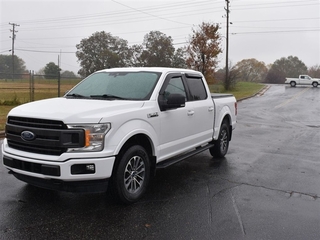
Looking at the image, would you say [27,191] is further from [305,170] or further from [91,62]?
[91,62]

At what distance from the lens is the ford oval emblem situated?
13.2 feet

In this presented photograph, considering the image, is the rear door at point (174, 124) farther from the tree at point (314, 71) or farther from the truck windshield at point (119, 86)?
the tree at point (314, 71)

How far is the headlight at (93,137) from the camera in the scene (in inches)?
153

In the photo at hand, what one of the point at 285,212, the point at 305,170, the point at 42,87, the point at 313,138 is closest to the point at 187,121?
the point at 285,212

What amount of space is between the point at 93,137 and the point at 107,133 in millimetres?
184

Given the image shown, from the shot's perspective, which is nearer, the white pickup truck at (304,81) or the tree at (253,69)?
the white pickup truck at (304,81)

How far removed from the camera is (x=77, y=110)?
4.09 metres

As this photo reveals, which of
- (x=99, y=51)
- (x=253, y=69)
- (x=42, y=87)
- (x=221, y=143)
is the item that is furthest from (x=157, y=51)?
(x=221, y=143)

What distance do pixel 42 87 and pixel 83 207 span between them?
1606cm

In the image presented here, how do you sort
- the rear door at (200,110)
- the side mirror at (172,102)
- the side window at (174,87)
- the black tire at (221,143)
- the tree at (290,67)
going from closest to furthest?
the side mirror at (172,102), the side window at (174,87), the rear door at (200,110), the black tire at (221,143), the tree at (290,67)

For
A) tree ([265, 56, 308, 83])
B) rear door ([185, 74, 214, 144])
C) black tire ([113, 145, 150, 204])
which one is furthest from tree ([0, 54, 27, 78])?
black tire ([113, 145, 150, 204])

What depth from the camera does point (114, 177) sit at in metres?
4.18

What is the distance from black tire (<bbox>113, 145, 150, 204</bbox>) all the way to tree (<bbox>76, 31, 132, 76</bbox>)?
68481mm

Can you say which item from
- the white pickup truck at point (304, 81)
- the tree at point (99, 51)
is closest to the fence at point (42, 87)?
the white pickup truck at point (304, 81)
